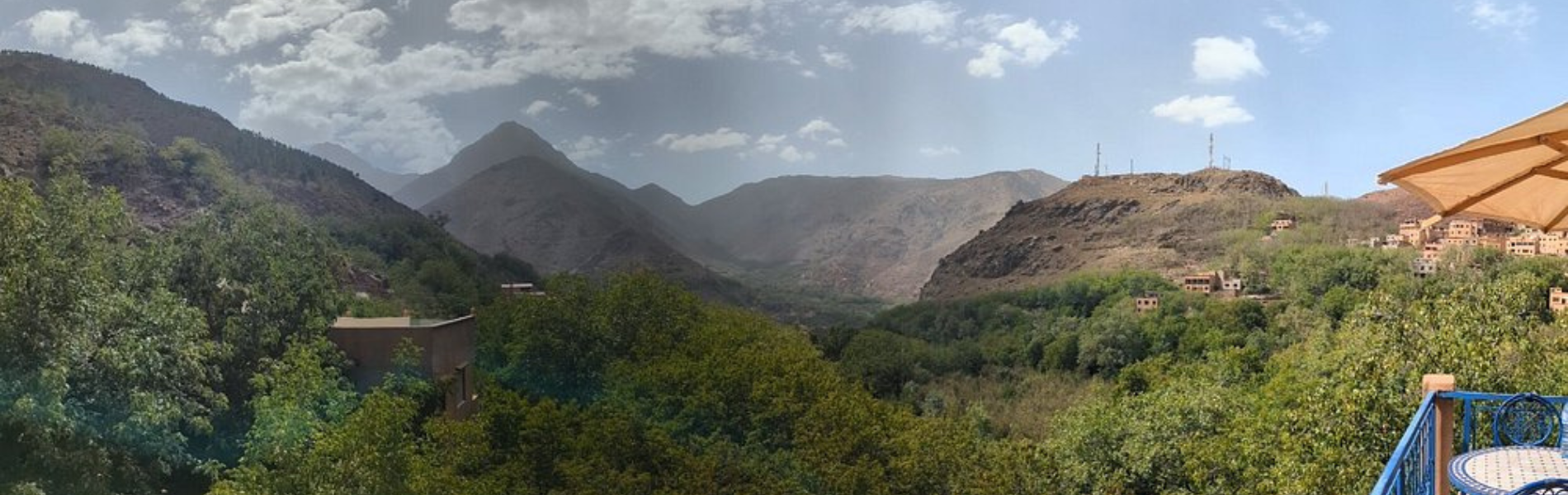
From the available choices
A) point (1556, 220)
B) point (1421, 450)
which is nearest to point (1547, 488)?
point (1421, 450)

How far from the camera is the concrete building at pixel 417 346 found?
1244 cm

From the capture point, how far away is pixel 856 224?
274ft

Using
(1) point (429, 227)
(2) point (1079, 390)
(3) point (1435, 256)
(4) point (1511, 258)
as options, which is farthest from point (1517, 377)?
(3) point (1435, 256)

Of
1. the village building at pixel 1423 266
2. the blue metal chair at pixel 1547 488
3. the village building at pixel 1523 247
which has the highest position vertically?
the village building at pixel 1523 247

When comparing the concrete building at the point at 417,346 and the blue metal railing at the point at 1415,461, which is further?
the concrete building at the point at 417,346

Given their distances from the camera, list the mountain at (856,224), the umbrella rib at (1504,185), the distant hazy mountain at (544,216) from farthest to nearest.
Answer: the mountain at (856,224), the distant hazy mountain at (544,216), the umbrella rib at (1504,185)

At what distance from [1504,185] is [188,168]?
31.7m

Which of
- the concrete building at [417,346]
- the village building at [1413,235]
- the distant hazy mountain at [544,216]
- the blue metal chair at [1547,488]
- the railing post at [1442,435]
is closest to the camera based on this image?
the blue metal chair at [1547,488]

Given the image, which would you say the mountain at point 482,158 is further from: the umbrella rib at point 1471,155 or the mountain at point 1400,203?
the mountain at point 1400,203

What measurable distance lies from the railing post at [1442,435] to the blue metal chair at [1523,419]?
204mm

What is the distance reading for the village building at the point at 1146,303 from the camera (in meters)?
43.5

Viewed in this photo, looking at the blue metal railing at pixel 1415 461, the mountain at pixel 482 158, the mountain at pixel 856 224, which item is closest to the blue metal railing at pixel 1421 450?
the blue metal railing at pixel 1415 461

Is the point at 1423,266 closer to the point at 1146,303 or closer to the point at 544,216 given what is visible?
the point at 1146,303

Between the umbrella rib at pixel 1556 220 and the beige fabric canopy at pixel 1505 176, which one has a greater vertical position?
the beige fabric canopy at pixel 1505 176
